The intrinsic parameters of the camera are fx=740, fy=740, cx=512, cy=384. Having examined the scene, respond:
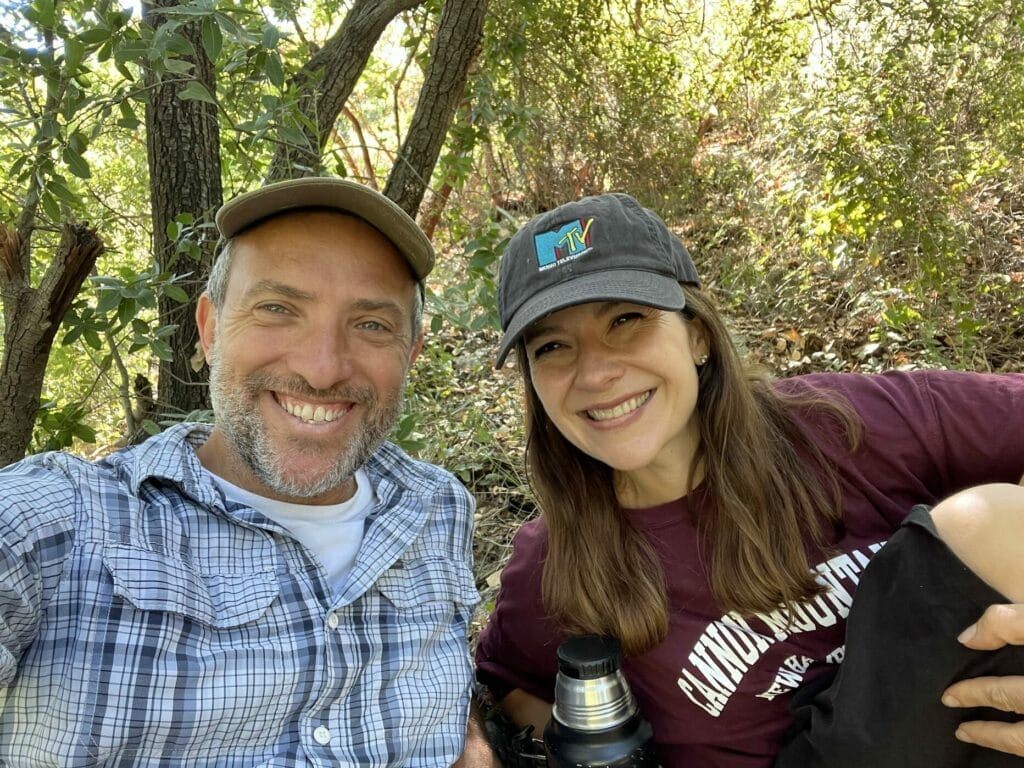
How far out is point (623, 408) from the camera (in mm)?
1821

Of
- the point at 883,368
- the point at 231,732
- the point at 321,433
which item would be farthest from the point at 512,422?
the point at 231,732

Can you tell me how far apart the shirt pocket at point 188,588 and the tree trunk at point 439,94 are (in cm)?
225

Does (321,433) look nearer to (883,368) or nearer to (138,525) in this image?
(138,525)

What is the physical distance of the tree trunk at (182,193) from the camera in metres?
3.01

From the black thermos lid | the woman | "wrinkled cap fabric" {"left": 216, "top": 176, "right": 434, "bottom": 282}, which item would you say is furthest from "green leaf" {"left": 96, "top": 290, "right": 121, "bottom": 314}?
the black thermos lid

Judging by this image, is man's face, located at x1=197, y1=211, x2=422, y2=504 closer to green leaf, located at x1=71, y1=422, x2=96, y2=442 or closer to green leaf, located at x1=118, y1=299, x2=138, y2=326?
green leaf, located at x1=118, y1=299, x2=138, y2=326

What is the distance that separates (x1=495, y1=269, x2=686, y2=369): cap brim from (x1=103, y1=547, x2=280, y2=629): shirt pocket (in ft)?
2.60

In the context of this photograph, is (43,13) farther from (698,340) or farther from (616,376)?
(698,340)

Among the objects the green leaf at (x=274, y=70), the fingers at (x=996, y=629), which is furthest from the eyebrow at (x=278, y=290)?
the fingers at (x=996, y=629)

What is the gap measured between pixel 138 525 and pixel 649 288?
3.97 ft

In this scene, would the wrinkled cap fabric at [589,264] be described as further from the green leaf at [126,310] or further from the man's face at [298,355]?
the green leaf at [126,310]

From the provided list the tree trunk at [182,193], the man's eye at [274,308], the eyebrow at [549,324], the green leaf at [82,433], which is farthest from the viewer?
the tree trunk at [182,193]

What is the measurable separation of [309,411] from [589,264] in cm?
78

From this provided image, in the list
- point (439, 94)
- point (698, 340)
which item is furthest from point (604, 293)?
point (439, 94)
